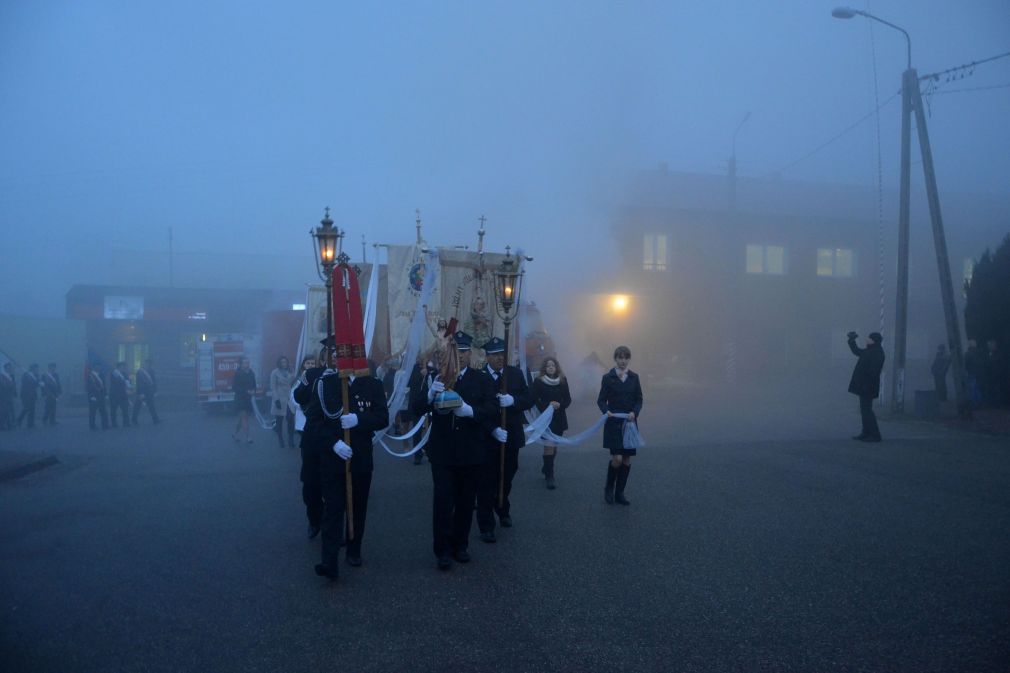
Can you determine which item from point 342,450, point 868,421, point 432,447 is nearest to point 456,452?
point 432,447

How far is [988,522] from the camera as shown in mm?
6922

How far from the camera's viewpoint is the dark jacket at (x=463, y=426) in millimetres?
5703

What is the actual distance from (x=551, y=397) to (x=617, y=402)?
4.39 ft

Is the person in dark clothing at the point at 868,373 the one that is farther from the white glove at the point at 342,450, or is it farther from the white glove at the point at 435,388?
the white glove at the point at 342,450

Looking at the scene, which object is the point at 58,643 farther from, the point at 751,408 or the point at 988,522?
Answer: the point at 751,408

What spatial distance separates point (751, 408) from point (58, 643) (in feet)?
56.8

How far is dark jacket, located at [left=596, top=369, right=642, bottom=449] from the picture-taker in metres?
7.59

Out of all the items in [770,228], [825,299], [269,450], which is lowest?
[269,450]

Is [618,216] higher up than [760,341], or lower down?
higher up

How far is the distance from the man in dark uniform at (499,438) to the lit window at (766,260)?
91.0ft

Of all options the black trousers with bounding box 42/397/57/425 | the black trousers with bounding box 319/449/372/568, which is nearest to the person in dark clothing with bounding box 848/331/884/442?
the black trousers with bounding box 319/449/372/568

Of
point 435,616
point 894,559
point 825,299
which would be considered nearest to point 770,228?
point 825,299

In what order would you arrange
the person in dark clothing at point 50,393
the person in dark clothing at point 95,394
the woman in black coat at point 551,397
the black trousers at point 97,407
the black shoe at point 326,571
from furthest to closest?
the person in dark clothing at point 50,393
the black trousers at point 97,407
the person in dark clothing at point 95,394
the woman in black coat at point 551,397
the black shoe at point 326,571

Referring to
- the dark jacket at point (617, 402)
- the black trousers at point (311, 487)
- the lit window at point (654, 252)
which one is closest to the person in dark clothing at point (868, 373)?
the dark jacket at point (617, 402)
